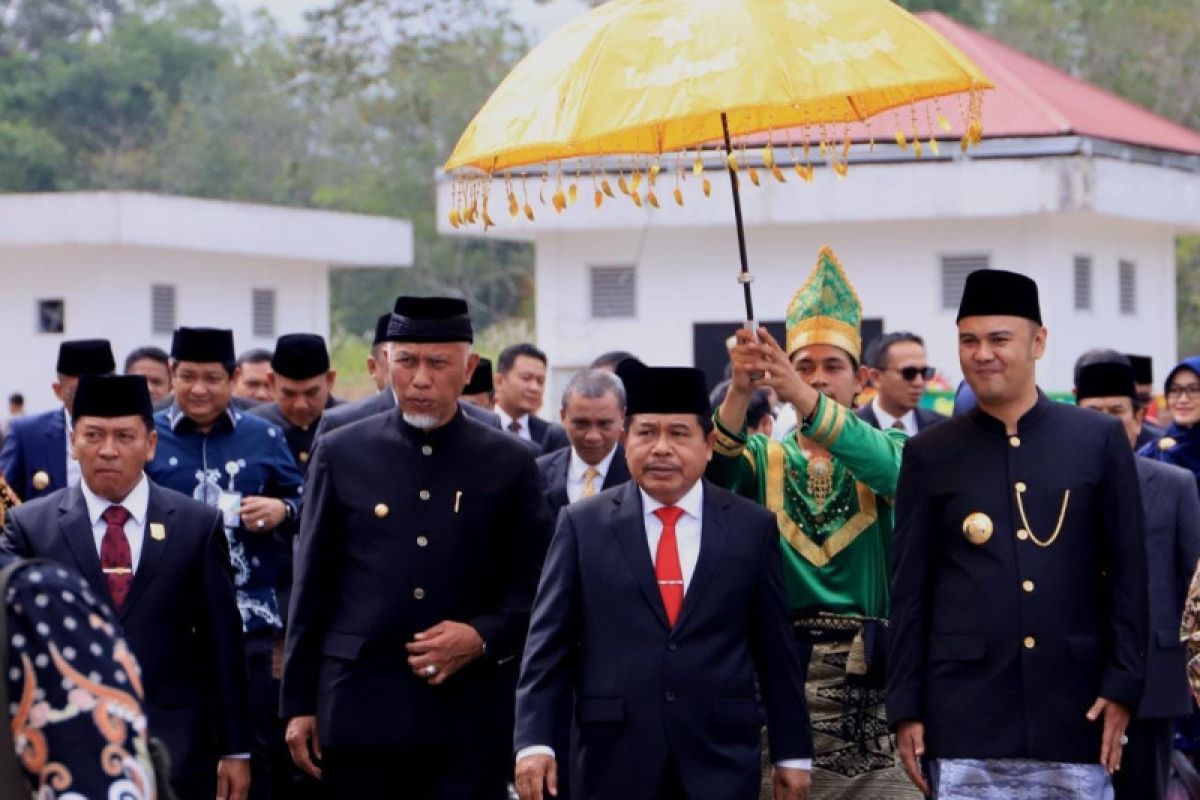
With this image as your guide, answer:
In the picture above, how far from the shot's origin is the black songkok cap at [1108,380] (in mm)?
9711

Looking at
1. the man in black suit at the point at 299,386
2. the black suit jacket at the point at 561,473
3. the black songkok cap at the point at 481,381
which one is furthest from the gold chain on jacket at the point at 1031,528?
the black songkok cap at the point at 481,381

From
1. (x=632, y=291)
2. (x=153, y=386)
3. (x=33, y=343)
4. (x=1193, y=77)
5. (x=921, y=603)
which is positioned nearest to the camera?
(x=921, y=603)

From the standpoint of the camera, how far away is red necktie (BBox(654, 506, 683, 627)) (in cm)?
700

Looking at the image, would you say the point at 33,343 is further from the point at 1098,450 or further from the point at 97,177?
the point at 1098,450

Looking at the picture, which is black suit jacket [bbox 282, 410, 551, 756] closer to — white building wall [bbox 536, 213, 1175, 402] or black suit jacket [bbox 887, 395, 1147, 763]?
black suit jacket [bbox 887, 395, 1147, 763]

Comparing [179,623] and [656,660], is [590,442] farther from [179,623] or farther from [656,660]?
[656,660]

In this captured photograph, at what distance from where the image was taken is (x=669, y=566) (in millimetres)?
7047

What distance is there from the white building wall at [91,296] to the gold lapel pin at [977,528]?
101 ft

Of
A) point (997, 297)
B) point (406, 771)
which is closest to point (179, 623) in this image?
point (406, 771)

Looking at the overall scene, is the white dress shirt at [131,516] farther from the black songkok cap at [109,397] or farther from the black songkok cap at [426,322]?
the black songkok cap at [426,322]

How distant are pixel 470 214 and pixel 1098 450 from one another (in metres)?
2.20

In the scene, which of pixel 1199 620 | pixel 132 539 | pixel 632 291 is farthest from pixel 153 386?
pixel 632 291

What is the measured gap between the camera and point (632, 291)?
104 feet

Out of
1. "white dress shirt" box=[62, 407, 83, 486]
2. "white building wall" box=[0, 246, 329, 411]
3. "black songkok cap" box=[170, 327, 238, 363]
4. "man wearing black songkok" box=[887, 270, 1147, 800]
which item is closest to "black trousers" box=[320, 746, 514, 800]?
"man wearing black songkok" box=[887, 270, 1147, 800]
